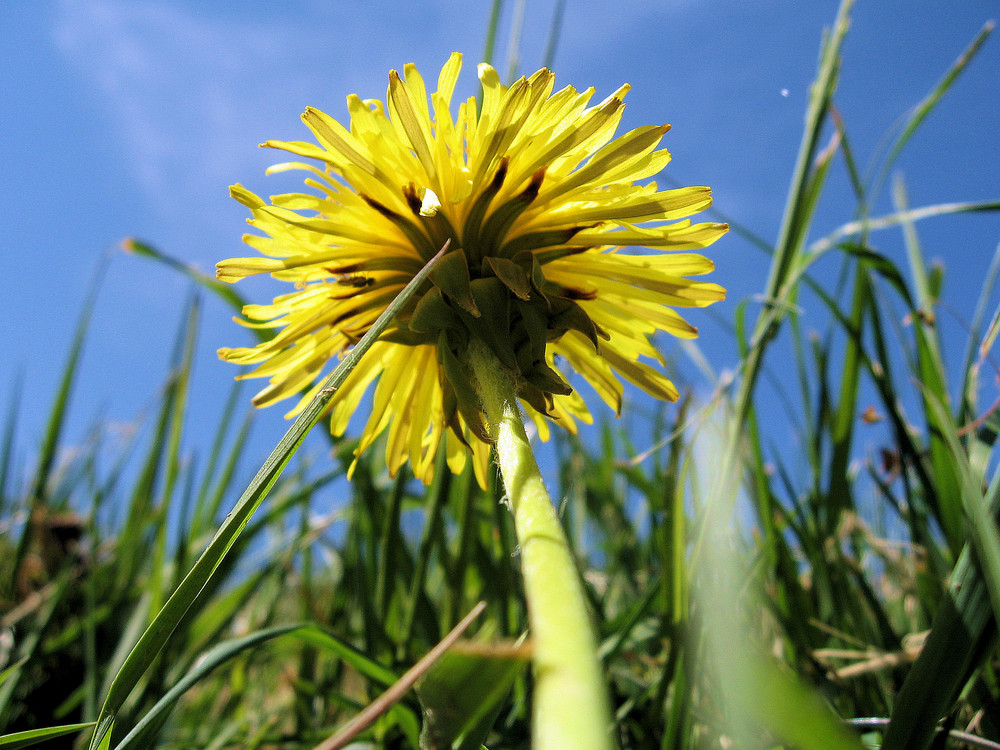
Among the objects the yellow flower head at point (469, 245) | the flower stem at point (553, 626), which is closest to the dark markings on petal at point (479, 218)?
the yellow flower head at point (469, 245)

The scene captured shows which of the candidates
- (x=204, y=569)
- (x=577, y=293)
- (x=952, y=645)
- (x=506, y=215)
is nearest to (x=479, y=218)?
(x=506, y=215)

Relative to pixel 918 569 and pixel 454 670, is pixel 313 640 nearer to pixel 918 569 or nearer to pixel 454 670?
pixel 454 670

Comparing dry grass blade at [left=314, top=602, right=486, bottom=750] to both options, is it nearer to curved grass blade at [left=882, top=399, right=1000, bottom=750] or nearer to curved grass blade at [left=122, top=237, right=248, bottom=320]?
curved grass blade at [left=882, top=399, right=1000, bottom=750]

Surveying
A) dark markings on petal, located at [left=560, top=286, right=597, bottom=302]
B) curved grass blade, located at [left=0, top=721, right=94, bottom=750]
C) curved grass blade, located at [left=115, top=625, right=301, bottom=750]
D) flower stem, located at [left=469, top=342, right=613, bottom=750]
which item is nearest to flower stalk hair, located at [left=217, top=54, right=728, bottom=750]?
dark markings on petal, located at [left=560, top=286, right=597, bottom=302]

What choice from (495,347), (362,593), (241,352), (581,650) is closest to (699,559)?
(495,347)

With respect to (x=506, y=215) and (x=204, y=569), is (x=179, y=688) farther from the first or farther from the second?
(x=506, y=215)

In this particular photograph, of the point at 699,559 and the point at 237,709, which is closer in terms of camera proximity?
the point at 699,559
